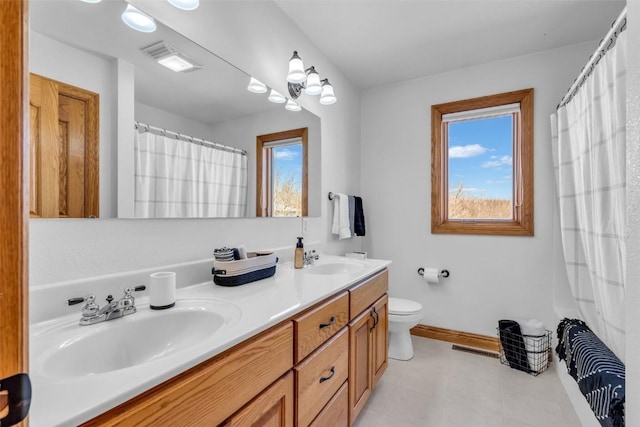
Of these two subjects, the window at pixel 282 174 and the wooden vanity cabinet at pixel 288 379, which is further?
the window at pixel 282 174

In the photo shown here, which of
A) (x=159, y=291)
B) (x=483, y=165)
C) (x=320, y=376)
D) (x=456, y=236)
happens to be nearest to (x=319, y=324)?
(x=320, y=376)

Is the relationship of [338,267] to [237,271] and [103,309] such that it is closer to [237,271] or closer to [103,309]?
[237,271]

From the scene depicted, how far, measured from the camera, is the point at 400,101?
9.29ft

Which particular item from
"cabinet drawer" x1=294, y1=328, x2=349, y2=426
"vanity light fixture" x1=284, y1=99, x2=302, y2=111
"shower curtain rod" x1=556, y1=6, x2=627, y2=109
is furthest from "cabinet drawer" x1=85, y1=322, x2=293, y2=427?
"shower curtain rod" x1=556, y1=6, x2=627, y2=109

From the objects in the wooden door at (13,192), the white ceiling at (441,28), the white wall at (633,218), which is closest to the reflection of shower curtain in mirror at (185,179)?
the wooden door at (13,192)

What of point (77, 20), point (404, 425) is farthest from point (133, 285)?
point (404, 425)

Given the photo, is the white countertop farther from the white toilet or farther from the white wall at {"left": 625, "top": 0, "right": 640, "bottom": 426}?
the white toilet

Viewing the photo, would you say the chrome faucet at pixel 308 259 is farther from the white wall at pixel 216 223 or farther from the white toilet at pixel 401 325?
the white toilet at pixel 401 325

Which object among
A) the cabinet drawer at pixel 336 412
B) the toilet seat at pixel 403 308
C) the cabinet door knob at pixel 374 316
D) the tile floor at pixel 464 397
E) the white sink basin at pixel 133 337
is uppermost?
the white sink basin at pixel 133 337

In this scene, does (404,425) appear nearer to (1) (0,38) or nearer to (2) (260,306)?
(2) (260,306)

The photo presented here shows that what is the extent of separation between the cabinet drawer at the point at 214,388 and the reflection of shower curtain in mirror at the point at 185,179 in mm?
666

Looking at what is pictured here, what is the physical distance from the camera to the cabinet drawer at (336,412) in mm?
1174

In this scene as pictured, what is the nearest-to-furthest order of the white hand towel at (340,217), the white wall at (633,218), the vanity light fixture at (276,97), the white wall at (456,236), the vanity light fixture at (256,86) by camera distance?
the white wall at (633,218) < the vanity light fixture at (256,86) < the vanity light fixture at (276,97) < the white wall at (456,236) < the white hand towel at (340,217)

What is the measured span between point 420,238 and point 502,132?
44.3 inches
